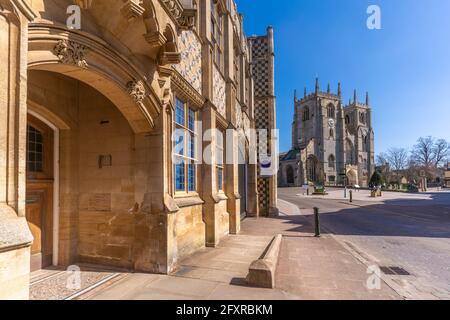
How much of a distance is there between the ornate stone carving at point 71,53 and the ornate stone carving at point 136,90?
0.93m

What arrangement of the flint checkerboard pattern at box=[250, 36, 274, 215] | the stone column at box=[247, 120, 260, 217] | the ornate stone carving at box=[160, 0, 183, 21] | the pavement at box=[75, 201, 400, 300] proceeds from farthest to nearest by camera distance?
1. the flint checkerboard pattern at box=[250, 36, 274, 215]
2. the stone column at box=[247, 120, 260, 217]
3. the ornate stone carving at box=[160, 0, 183, 21]
4. the pavement at box=[75, 201, 400, 300]

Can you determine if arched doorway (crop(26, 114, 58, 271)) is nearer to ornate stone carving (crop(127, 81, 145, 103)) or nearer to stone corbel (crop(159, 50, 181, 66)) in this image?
ornate stone carving (crop(127, 81, 145, 103))

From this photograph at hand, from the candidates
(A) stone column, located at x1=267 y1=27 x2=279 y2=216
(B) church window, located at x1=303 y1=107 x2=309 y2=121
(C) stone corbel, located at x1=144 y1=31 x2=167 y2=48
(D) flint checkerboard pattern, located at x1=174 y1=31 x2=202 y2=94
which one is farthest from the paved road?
(B) church window, located at x1=303 y1=107 x2=309 y2=121

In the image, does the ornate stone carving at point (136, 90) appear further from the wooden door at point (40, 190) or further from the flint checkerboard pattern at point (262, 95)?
the flint checkerboard pattern at point (262, 95)

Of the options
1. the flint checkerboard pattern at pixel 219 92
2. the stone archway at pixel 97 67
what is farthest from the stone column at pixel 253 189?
the stone archway at pixel 97 67

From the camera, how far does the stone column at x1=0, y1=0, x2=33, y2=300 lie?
7.72 ft

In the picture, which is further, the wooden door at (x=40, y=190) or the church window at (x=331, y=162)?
the church window at (x=331, y=162)

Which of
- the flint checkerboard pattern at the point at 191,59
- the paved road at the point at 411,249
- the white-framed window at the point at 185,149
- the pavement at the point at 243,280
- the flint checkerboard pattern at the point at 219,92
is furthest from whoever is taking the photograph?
the flint checkerboard pattern at the point at 219,92

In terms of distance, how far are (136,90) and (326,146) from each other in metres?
73.7

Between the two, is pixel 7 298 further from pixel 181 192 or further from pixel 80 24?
pixel 181 192

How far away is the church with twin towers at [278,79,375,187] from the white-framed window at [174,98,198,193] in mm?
61293

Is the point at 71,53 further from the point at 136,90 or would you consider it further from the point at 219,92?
the point at 219,92

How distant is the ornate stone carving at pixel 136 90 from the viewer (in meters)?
4.60

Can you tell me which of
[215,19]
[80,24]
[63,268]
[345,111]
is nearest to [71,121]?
[80,24]
